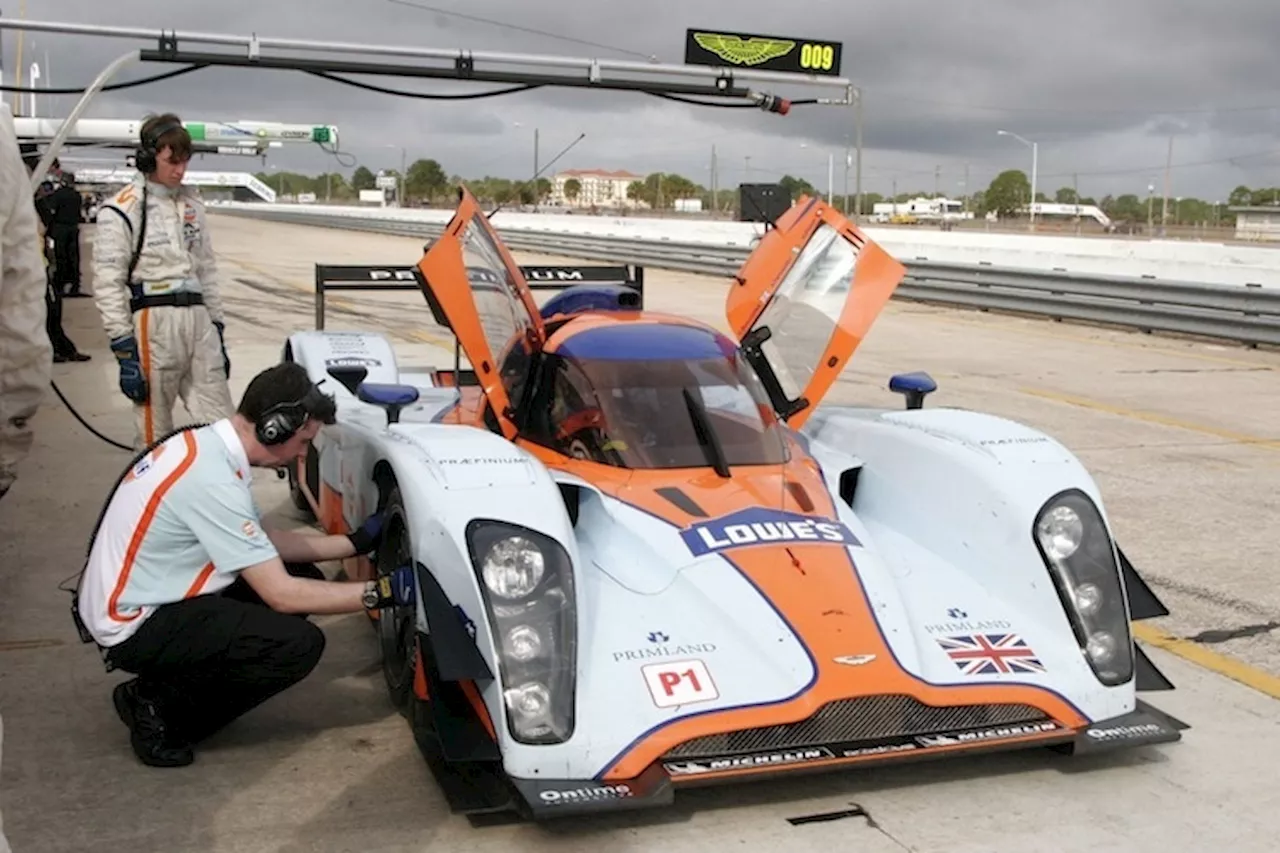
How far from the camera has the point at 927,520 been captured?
500cm

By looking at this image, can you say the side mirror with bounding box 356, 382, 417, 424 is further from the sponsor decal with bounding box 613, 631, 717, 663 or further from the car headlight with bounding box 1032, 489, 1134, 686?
the car headlight with bounding box 1032, 489, 1134, 686

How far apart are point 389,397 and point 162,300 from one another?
1.73m

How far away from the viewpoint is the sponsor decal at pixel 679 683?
12.6ft

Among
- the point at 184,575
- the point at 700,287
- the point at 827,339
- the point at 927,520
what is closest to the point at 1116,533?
the point at 827,339

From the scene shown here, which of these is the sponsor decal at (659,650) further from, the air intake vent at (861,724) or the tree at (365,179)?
the tree at (365,179)

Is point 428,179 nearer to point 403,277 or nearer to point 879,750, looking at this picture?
point 403,277

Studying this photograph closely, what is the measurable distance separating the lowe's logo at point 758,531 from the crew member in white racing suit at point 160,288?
10.5ft

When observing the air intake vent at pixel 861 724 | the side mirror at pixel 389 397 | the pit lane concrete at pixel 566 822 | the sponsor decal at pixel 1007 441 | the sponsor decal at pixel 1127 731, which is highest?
the side mirror at pixel 389 397

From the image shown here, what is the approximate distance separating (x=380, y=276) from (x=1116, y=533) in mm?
4462

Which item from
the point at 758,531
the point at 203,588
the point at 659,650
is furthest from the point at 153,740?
the point at 758,531

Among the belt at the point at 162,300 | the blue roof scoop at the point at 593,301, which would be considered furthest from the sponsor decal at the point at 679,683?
the belt at the point at 162,300

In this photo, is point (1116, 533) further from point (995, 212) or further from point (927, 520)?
point (995, 212)

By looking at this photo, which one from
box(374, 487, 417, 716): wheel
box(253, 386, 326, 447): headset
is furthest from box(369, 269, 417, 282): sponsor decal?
box(253, 386, 326, 447): headset

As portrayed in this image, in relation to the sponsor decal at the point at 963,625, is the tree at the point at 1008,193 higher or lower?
higher
